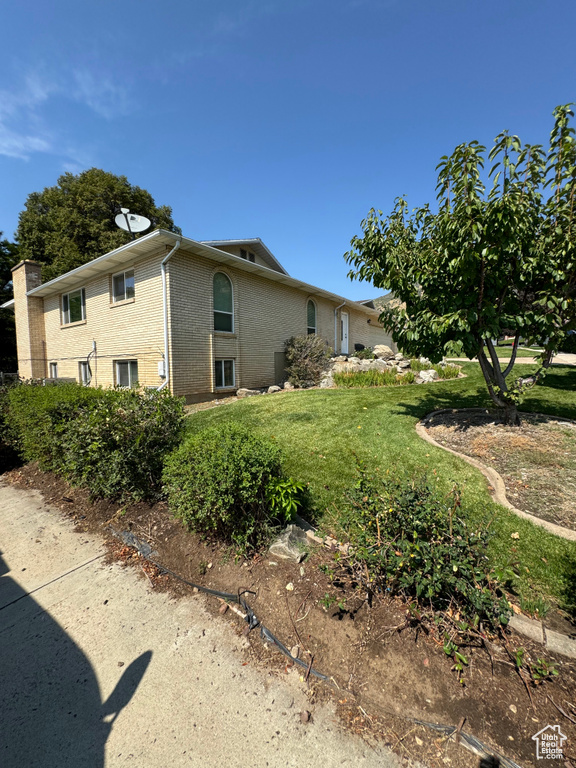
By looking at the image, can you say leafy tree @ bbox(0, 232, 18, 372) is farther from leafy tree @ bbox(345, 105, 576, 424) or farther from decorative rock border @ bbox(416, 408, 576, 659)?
decorative rock border @ bbox(416, 408, 576, 659)

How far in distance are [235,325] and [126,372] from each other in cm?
455

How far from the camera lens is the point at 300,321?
613 inches

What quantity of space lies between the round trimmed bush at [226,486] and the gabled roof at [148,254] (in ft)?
25.6

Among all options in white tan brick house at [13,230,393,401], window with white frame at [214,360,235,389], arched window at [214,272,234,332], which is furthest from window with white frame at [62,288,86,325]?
window with white frame at [214,360,235,389]

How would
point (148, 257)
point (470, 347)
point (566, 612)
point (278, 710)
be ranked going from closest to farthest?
point (278, 710), point (566, 612), point (470, 347), point (148, 257)

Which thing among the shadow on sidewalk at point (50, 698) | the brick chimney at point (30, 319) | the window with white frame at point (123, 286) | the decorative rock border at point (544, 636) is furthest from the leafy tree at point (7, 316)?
the decorative rock border at point (544, 636)

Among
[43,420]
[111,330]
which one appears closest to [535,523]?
[43,420]

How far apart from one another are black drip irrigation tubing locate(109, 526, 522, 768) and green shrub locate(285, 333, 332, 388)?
32.4ft

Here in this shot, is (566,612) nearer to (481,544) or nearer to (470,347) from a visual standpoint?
(481,544)

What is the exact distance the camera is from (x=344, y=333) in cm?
1959

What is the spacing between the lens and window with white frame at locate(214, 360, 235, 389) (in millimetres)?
11664

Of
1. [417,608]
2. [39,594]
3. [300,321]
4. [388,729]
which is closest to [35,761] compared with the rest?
[39,594]

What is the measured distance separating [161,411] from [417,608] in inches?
135

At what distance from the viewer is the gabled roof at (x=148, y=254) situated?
375 inches
